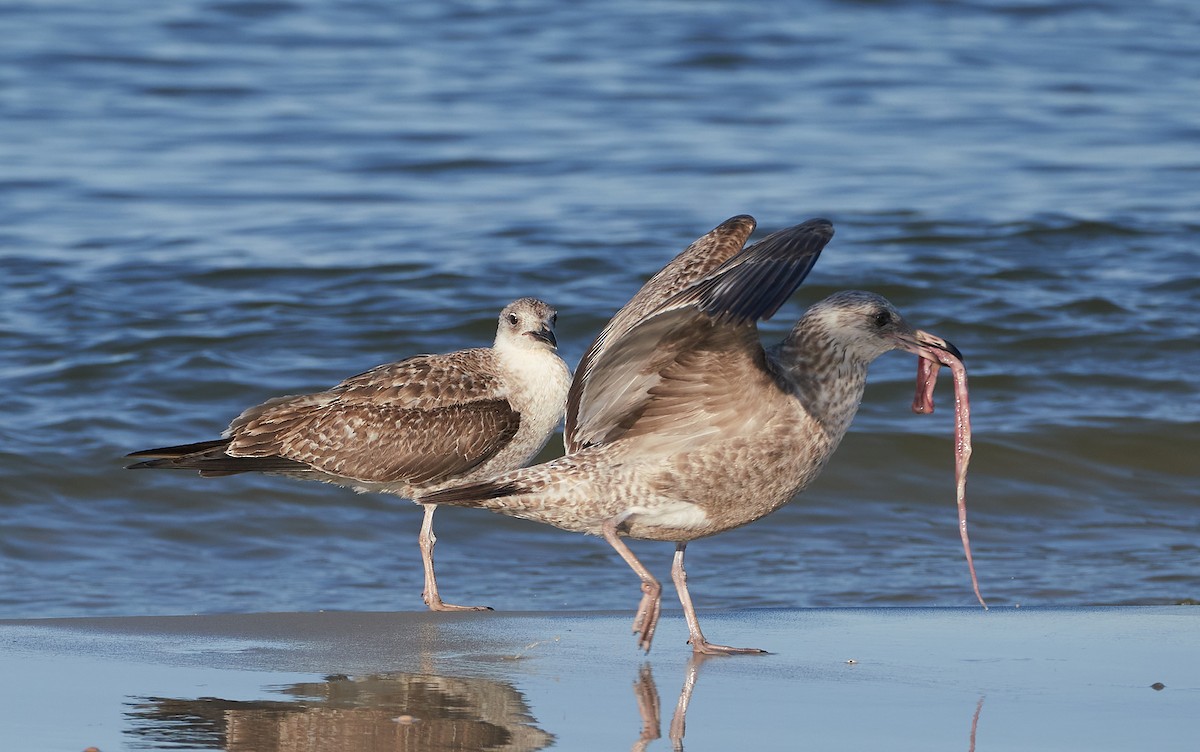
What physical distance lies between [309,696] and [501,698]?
1.74 ft

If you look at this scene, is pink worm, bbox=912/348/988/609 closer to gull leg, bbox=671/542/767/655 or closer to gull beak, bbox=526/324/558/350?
gull leg, bbox=671/542/767/655

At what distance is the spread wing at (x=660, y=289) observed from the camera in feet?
18.3

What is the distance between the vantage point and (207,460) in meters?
6.92

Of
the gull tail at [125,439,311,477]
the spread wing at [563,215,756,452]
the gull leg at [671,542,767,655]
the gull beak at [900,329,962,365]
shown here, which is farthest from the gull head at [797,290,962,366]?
the gull tail at [125,439,311,477]

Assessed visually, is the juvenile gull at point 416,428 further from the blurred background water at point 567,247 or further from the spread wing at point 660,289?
the spread wing at point 660,289

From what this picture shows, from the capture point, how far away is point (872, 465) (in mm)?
9016

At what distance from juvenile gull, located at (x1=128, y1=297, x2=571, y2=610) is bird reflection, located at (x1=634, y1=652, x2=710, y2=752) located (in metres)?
1.87

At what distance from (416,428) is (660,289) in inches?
58.2

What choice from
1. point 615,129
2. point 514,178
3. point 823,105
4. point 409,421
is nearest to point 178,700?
point 409,421

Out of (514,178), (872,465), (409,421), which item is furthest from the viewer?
(514,178)

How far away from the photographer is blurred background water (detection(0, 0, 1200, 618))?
763 centimetres

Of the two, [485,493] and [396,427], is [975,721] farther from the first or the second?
[396,427]

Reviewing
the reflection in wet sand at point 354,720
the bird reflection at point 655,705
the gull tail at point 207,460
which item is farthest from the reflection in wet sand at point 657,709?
the gull tail at point 207,460

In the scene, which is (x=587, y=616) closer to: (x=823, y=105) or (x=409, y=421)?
(x=409, y=421)
